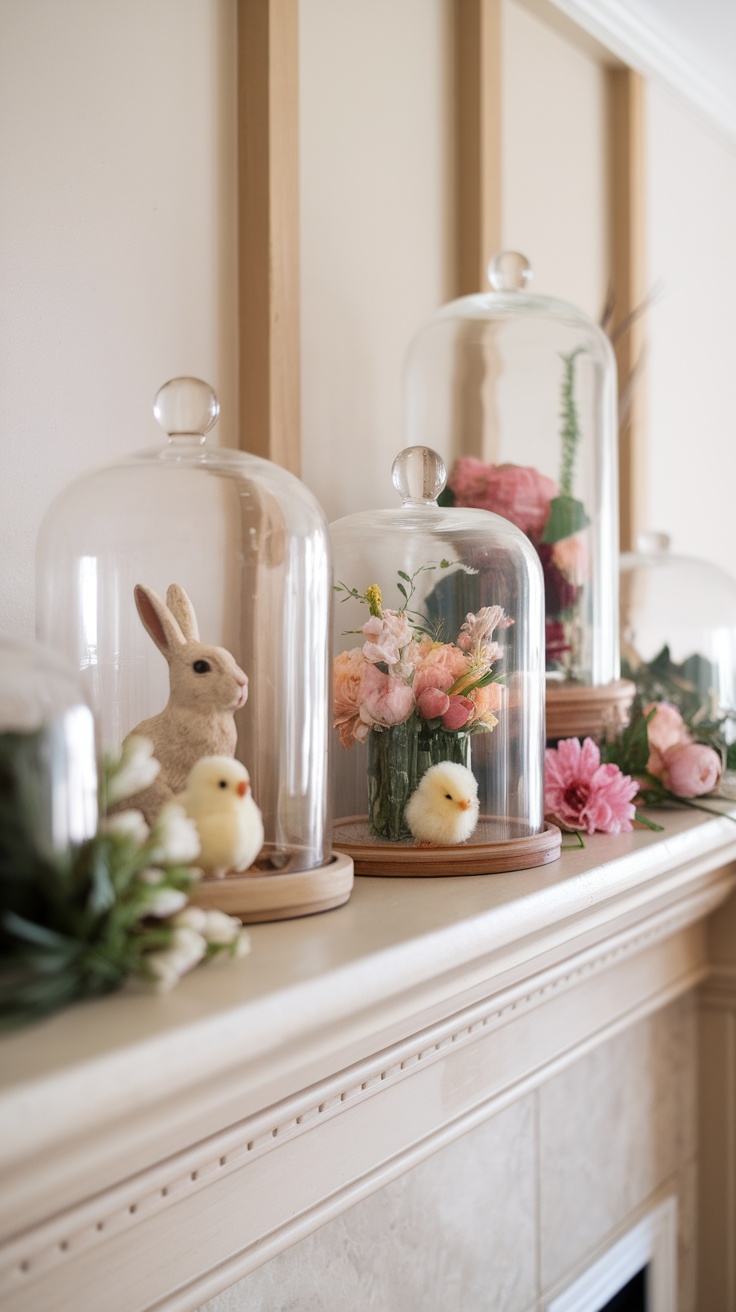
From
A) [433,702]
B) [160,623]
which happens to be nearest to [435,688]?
[433,702]

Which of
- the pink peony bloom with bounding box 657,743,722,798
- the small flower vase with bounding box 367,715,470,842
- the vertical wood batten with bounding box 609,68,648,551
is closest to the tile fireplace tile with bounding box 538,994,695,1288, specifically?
the pink peony bloom with bounding box 657,743,722,798

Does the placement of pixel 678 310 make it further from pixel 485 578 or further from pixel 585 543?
pixel 485 578

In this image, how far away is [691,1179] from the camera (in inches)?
68.6

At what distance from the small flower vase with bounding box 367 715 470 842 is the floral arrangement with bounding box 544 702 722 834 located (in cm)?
17

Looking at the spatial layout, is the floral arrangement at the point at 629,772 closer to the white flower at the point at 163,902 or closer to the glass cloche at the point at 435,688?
the glass cloche at the point at 435,688

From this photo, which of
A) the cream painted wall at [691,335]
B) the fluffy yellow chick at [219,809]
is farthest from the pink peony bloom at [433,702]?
the cream painted wall at [691,335]

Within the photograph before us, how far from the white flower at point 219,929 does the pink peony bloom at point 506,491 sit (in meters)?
0.67

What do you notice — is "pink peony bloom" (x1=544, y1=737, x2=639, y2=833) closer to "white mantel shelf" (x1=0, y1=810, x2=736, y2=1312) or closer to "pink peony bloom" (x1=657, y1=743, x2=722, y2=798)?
"white mantel shelf" (x1=0, y1=810, x2=736, y2=1312)

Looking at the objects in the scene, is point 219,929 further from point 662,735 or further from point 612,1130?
point 612,1130

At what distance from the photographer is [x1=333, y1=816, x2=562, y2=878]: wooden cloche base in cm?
84

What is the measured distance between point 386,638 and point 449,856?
6.5 inches

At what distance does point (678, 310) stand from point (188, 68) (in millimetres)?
1278

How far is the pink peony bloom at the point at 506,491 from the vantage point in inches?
45.5

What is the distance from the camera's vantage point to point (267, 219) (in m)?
1.08
